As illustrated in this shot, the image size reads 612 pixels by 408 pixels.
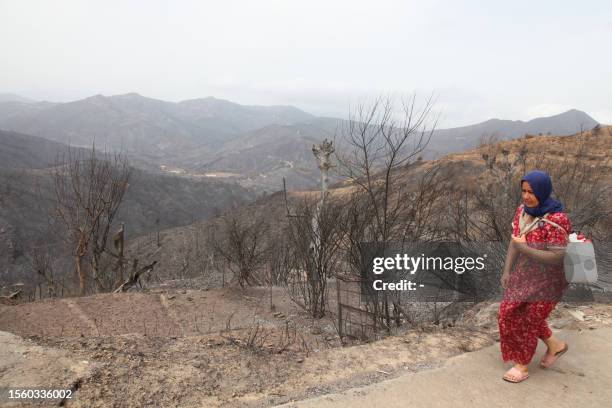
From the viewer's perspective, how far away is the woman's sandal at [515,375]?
2.95m

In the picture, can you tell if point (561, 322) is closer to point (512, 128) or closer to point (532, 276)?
point (532, 276)

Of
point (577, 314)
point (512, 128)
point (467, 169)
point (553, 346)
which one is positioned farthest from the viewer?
point (512, 128)

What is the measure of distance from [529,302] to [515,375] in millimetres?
538

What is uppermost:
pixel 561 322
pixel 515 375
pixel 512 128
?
pixel 512 128

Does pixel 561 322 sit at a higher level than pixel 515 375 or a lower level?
lower

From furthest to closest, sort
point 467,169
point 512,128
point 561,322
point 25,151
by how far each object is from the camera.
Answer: point 512,128
point 25,151
point 467,169
point 561,322

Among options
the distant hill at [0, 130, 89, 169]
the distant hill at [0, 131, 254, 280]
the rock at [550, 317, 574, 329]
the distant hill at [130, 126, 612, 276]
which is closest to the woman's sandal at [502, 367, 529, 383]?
the rock at [550, 317, 574, 329]

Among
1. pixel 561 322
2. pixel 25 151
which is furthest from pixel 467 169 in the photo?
pixel 25 151

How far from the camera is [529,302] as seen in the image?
2.97 meters

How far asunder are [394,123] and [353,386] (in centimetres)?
309

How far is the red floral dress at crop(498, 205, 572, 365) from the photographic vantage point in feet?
9.65

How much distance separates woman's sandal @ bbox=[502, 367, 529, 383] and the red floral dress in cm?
7

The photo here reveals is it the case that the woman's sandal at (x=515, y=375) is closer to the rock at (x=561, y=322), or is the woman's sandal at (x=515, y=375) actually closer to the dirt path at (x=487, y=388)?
the dirt path at (x=487, y=388)

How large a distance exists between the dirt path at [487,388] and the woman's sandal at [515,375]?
3cm
